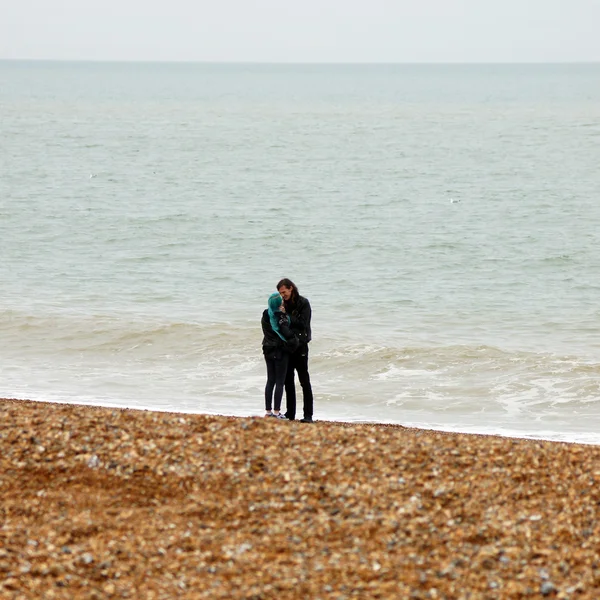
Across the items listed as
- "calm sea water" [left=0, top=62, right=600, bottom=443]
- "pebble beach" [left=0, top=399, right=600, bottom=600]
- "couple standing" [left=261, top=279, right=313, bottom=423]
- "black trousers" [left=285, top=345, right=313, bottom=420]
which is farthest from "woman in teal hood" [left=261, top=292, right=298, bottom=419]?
"calm sea water" [left=0, top=62, right=600, bottom=443]

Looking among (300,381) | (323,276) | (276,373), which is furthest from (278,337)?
(323,276)

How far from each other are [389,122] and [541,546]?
90.6 m

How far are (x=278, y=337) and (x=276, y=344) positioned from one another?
84 mm

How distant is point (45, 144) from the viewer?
7044cm

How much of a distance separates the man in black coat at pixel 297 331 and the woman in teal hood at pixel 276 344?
0.26 ft

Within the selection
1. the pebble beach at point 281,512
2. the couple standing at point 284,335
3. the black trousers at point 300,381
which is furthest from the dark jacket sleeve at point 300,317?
the pebble beach at point 281,512

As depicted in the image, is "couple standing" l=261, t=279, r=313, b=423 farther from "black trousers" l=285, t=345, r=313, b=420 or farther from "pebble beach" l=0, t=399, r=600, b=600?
"pebble beach" l=0, t=399, r=600, b=600

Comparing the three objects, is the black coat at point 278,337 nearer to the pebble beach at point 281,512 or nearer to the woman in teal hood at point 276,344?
the woman in teal hood at point 276,344

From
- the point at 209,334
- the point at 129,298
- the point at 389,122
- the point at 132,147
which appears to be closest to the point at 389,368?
the point at 209,334

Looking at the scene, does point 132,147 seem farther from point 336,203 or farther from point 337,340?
point 337,340

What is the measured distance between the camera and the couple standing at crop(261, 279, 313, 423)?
11.3 m

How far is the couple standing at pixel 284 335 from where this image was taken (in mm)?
11258

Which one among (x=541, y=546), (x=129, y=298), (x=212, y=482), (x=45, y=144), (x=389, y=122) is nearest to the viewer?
(x=541, y=546)

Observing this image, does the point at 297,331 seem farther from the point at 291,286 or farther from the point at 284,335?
the point at 291,286
